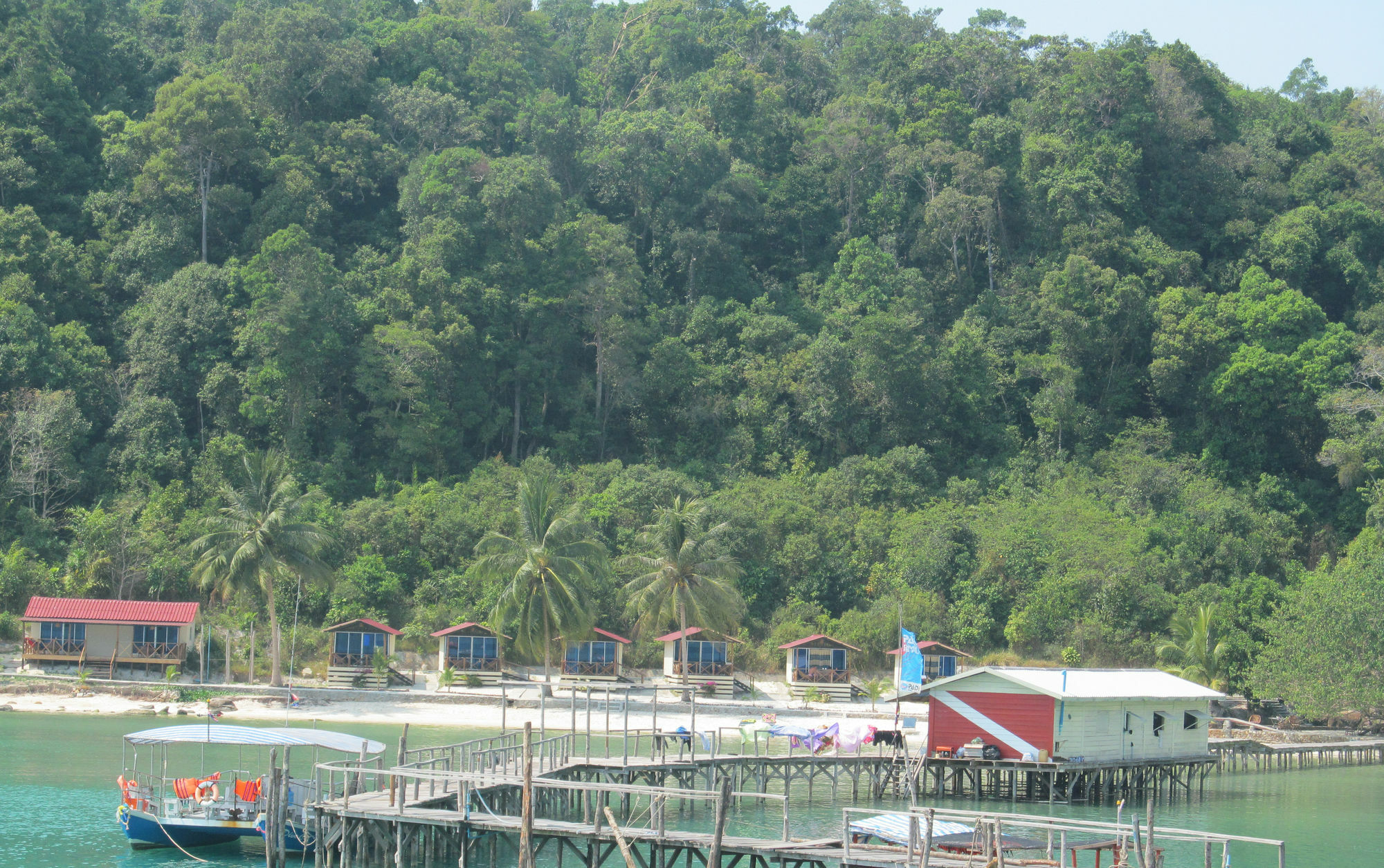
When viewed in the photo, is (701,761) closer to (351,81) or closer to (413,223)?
(413,223)

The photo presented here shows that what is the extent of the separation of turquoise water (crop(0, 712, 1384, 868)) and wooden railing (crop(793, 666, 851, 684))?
1203 cm

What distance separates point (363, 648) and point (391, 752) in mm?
11365

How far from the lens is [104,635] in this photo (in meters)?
43.8

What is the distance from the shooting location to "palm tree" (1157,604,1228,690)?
4381 cm

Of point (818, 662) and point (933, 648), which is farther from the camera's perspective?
point (818, 662)

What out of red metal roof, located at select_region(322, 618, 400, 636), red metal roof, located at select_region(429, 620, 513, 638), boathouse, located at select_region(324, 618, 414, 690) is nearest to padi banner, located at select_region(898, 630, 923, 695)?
red metal roof, located at select_region(429, 620, 513, 638)

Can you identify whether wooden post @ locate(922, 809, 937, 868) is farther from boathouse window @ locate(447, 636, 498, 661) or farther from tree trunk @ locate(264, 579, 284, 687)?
tree trunk @ locate(264, 579, 284, 687)

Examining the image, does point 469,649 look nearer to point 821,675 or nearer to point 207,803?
point 821,675

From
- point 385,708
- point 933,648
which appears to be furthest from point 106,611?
point 933,648

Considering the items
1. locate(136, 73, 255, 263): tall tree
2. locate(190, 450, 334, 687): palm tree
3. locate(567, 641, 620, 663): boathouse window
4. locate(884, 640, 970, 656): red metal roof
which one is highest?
locate(136, 73, 255, 263): tall tree

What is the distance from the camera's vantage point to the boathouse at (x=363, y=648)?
144ft

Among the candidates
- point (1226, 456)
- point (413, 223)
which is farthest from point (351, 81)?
point (1226, 456)

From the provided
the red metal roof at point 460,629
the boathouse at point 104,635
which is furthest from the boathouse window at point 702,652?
the boathouse at point 104,635

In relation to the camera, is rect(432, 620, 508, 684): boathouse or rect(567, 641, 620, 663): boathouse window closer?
rect(432, 620, 508, 684): boathouse
